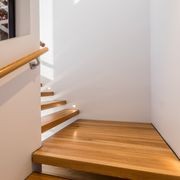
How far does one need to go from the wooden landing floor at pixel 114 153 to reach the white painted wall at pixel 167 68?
0.53 feet

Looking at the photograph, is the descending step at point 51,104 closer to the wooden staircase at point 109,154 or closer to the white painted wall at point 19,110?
the wooden staircase at point 109,154

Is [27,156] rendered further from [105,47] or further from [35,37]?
[105,47]

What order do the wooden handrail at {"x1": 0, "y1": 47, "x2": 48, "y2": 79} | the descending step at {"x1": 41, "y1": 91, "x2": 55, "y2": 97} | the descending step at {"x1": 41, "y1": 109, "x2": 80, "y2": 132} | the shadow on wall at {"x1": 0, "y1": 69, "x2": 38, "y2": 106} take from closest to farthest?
the wooden handrail at {"x1": 0, "y1": 47, "x2": 48, "y2": 79} < the shadow on wall at {"x1": 0, "y1": 69, "x2": 38, "y2": 106} < the descending step at {"x1": 41, "y1": 109, "x2": 80, "y2": 132} < the descending step at {"x1": 41, "y1": 91, "x2": 55, "y2": 97}

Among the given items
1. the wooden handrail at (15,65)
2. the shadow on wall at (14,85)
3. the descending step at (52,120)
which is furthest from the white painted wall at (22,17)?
the descending step at (52,120)

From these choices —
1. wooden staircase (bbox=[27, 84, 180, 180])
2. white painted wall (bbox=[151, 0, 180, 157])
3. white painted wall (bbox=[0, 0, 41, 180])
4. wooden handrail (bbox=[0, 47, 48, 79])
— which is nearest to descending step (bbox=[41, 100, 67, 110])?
wooden staircase (bbox=[27, 84, 180, 180])

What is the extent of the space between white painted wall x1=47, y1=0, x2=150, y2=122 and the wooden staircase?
0.47 meters

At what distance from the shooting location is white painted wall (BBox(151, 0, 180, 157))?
159 centimetres

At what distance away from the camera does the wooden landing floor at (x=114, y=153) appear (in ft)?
4.68

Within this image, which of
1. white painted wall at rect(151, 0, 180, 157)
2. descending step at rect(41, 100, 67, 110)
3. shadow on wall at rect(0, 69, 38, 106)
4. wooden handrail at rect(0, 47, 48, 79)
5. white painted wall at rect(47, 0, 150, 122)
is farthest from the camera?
white painted wall at rect(47, 0, 150, 122)

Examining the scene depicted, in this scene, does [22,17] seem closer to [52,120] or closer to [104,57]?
[52,120]

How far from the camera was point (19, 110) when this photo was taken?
5.14 feet

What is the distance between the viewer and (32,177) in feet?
5.34

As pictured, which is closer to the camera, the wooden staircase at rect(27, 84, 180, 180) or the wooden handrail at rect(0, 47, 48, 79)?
the wooden handrail at rect(0, 47, 48, 79)

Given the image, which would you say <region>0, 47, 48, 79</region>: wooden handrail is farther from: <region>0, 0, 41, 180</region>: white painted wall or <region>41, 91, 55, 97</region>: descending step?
<region>41, 91, 55, 97</region>: descending step
